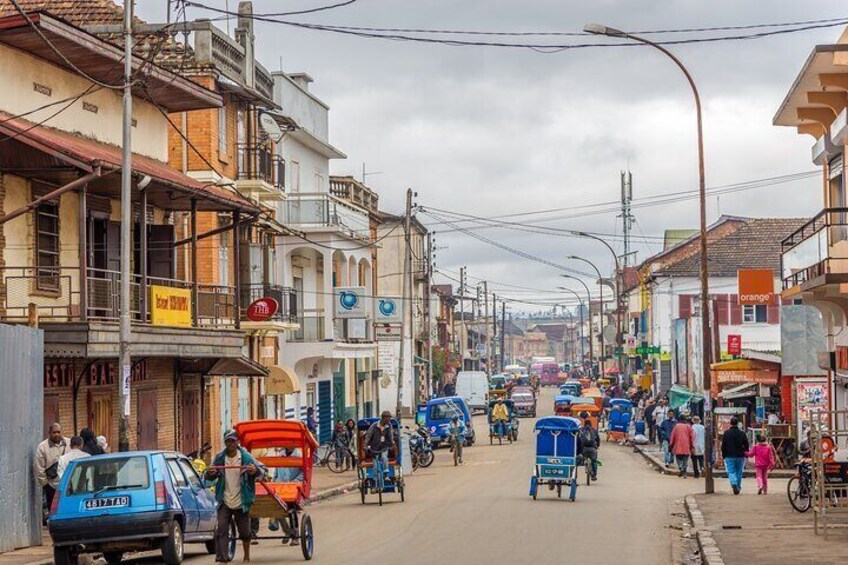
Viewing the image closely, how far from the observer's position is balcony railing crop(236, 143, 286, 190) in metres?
43.2

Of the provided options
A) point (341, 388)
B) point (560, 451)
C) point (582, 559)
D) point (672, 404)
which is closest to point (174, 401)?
point (560, 451)

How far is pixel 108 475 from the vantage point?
62.7 ft

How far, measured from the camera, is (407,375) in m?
87.4

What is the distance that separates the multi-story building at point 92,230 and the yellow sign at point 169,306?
0.04 m

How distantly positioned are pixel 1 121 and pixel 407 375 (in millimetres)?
62671

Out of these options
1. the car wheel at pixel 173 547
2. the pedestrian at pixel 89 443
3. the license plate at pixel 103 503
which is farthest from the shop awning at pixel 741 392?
the license plate at pixel 103 503

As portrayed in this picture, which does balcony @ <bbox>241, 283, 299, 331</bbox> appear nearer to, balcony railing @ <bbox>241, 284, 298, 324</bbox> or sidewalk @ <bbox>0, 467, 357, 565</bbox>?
balcony railing @ <bbox>241, 284, 298, 324</bbox>

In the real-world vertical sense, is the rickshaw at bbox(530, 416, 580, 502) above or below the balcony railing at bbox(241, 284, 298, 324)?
below

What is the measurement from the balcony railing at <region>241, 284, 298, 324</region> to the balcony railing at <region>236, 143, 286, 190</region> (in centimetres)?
321

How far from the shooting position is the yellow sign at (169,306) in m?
29.7

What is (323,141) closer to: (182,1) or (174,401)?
(174,401)

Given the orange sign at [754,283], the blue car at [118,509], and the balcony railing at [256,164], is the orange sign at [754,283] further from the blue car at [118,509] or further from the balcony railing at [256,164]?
the blue car at [118,509]

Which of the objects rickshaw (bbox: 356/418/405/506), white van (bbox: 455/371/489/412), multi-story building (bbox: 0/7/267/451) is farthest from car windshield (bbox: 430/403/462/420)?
white van (bbox: 455/371/489/412)

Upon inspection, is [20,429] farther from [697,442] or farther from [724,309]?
[724,309]
